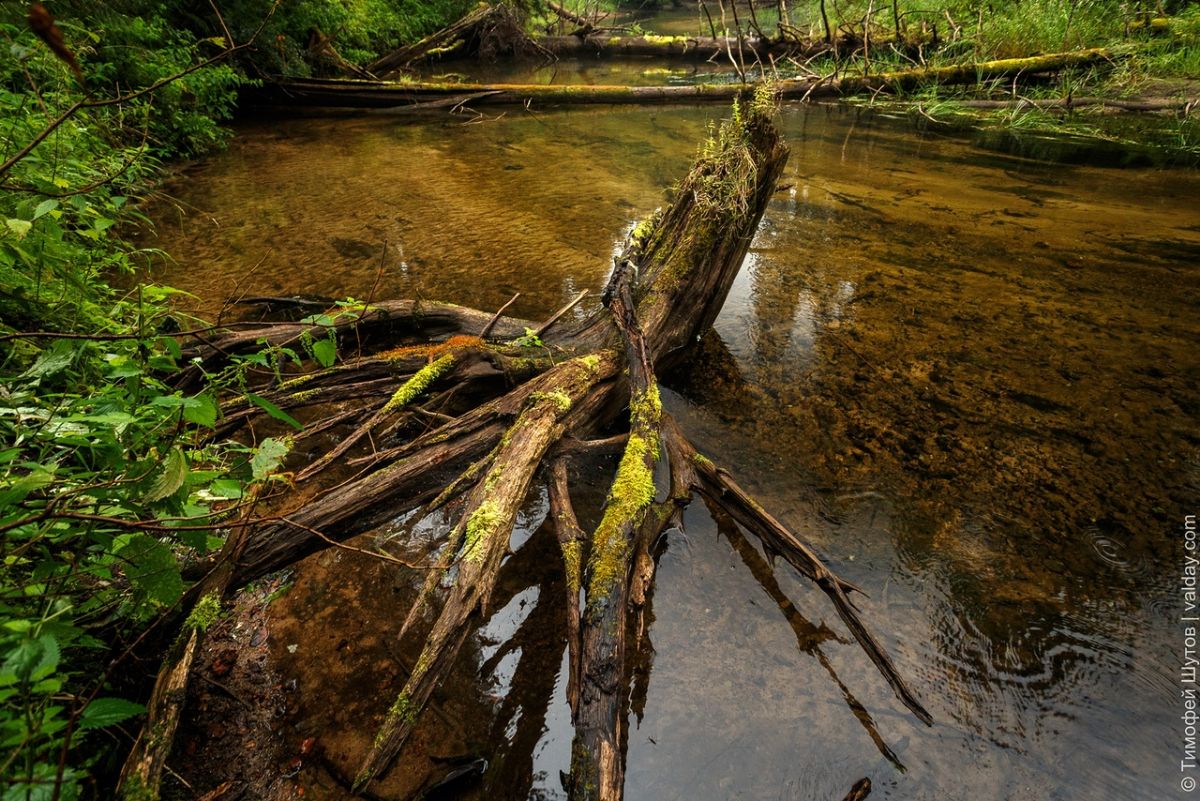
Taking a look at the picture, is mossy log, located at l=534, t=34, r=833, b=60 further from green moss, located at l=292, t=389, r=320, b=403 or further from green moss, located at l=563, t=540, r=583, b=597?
green moss, located at l=563, t=540, r=583, b=597

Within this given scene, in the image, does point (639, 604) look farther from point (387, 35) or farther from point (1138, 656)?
point (387, 35)

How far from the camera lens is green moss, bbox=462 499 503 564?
172 cm

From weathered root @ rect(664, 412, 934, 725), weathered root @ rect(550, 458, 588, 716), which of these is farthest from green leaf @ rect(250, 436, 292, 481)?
weathered root @ rect(664, 412, 934, 725)

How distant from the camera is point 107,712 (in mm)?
1133

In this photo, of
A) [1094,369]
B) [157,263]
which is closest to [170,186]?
[157,263]

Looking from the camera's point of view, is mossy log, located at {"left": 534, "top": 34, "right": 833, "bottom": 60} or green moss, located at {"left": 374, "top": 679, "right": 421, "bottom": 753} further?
mossy log, located at {"left": 534, "top": 34, "right": 833, "bottom": 60}

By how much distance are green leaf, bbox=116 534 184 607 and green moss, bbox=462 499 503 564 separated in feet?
2.37

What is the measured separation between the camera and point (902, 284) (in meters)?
4.33

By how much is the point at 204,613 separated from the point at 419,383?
1.20 metres

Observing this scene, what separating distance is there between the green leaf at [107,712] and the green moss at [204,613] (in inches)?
19.2

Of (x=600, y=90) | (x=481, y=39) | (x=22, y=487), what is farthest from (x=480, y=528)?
(x=481, y=39)

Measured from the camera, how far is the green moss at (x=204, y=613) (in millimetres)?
1625

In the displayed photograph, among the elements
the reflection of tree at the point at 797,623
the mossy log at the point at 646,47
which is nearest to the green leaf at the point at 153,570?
the reflection of tree at the point at 797,623

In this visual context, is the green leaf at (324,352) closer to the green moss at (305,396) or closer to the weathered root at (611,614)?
the green moss at (305,396)
